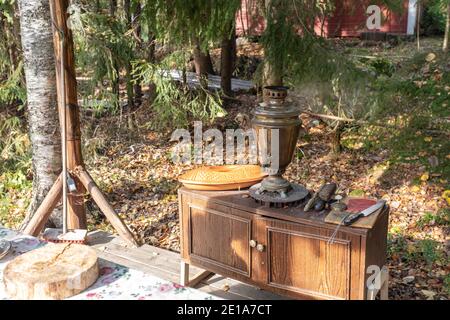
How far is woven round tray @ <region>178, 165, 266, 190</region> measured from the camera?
124 inches

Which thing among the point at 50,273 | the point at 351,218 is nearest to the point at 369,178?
the point at 351,218

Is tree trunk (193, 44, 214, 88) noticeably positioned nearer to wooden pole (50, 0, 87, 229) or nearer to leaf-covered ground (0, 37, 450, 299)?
leaf-covered ground (0, 37, 450, 299)

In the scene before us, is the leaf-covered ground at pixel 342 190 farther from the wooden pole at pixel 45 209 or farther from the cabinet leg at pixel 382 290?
the wooden pole at pixel 45 209

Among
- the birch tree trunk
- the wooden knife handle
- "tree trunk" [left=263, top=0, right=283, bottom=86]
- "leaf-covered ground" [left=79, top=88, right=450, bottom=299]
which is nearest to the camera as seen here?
the wooden knife handle

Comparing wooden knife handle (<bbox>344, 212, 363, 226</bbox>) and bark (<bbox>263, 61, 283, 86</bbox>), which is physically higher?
bark (<bbox>263, 61, 283, 86</bbox>)

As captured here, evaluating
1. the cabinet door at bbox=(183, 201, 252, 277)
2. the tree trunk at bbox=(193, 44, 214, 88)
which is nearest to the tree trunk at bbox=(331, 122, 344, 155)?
the tree trunk at bbox=(193, 44, 214, 88)

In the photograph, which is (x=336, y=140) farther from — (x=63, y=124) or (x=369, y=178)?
(x=63, y=124)

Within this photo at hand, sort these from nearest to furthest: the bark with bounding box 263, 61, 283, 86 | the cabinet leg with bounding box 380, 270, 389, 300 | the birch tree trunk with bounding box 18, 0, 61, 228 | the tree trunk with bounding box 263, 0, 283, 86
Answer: the cabinet leg with bounding box 380, 270, 389, 300, the birch tree trunk with bounding box 18, 0, 61, 228, the tree trunk with bounding box 263, 0, 283, 86, the bark with bounding box 263, 61, 283, 86

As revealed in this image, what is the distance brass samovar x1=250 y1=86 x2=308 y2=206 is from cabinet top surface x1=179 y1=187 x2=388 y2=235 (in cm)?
5

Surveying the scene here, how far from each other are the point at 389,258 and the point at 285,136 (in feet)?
5.50

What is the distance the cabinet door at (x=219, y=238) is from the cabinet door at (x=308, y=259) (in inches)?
4.2

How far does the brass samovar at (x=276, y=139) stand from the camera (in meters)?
2.81


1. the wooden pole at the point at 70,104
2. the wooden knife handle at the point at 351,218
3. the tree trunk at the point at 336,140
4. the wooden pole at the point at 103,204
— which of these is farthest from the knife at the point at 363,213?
the tree trunk at the point at 336,140
